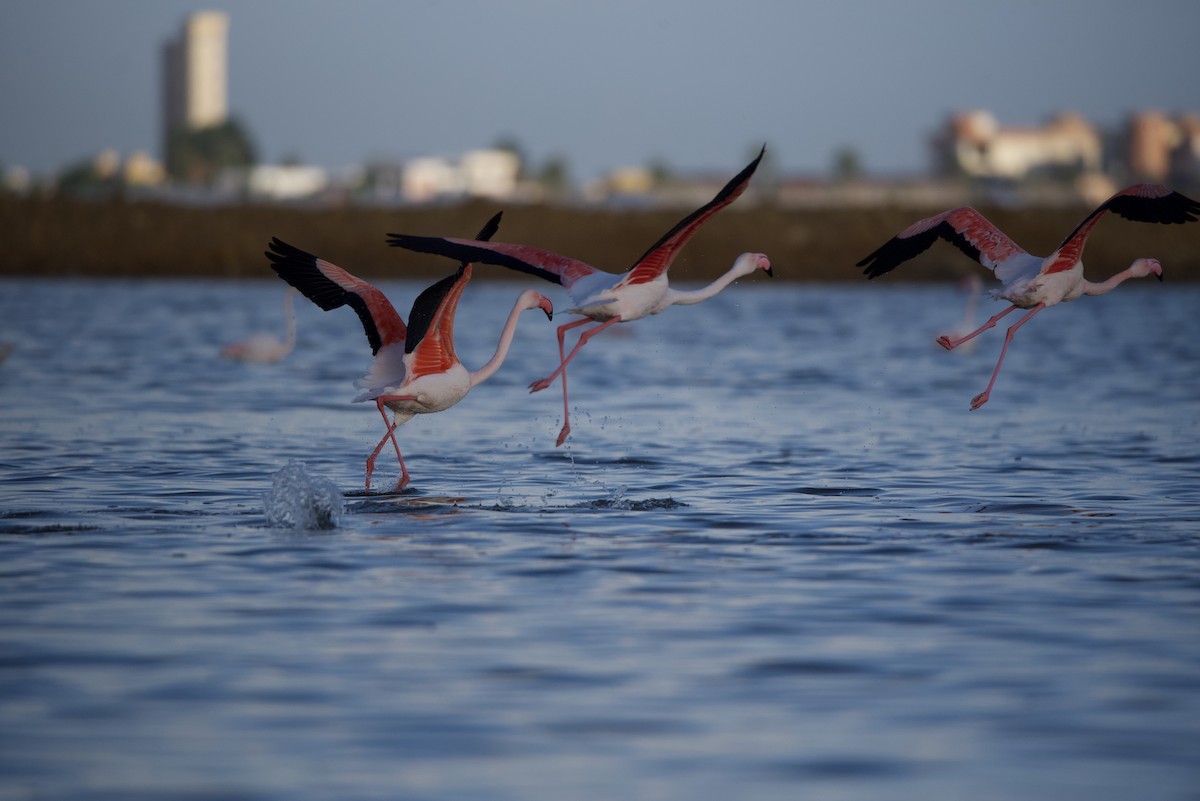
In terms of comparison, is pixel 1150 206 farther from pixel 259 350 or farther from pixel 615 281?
pixel 259 350

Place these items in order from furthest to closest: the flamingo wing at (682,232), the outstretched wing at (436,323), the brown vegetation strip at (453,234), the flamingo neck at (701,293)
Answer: the brown vegetation strip at (453,234), the flamingo neck at (701,293), the outstretched wing at (436,323), the flamingo wing at (682,232)

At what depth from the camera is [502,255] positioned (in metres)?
10.5

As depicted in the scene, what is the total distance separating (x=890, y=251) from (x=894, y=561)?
176 inches

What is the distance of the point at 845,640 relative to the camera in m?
6.82

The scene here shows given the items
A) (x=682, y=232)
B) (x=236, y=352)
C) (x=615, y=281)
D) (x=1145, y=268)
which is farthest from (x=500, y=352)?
(x=236, y=352)

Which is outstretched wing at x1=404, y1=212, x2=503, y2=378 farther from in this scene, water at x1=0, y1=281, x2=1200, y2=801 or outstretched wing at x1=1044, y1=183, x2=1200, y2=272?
outstretched wing at x1=1044, y1=183, x2=1200, y2=272

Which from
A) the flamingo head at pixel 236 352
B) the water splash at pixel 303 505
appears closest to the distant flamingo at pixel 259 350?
the flamingo head at pixel 236 352

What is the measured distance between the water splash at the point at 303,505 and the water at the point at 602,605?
0.02m

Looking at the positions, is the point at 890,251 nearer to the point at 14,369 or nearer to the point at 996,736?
the point at 996,736

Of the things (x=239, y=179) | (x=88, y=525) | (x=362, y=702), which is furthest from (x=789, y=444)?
(x=239, y=179)

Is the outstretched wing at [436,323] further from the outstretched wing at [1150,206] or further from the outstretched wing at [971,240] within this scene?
the outstretched wing at [1150,206]

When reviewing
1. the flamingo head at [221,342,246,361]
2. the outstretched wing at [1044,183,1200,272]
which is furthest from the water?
the flamingo head at [221,342,246,361]

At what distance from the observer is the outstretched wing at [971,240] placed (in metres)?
12.7

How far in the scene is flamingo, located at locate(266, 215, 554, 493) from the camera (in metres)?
10.7
